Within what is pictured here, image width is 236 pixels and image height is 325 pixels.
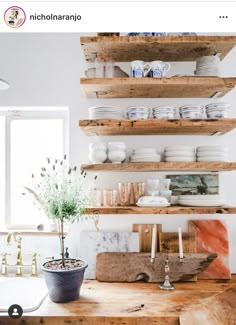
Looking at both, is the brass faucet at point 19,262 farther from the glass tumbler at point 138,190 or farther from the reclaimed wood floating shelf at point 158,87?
the reclaimed wood floating shelf at point 158,87

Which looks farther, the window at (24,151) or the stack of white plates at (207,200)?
the window at (24,151)

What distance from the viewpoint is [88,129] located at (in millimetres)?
1555

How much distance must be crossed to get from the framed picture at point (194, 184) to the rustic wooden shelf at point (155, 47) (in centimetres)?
63

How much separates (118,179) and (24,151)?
61cm

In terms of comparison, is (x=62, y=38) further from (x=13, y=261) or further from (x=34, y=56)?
(x=13, y=261)

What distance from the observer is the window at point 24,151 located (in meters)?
1.88

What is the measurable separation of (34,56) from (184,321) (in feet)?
4.91

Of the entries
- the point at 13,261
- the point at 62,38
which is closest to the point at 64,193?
the point at 13,261

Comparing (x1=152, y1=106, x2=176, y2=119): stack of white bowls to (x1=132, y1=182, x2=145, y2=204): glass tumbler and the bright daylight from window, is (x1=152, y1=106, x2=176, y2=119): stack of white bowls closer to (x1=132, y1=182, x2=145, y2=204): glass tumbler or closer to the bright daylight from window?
(x1=132, y1=182, x2=145, y2=204): glass tumbler

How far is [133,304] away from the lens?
4.29 feet

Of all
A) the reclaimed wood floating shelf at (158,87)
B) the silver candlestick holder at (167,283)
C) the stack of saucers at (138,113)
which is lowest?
the silver candlestick holder at (167,283)
